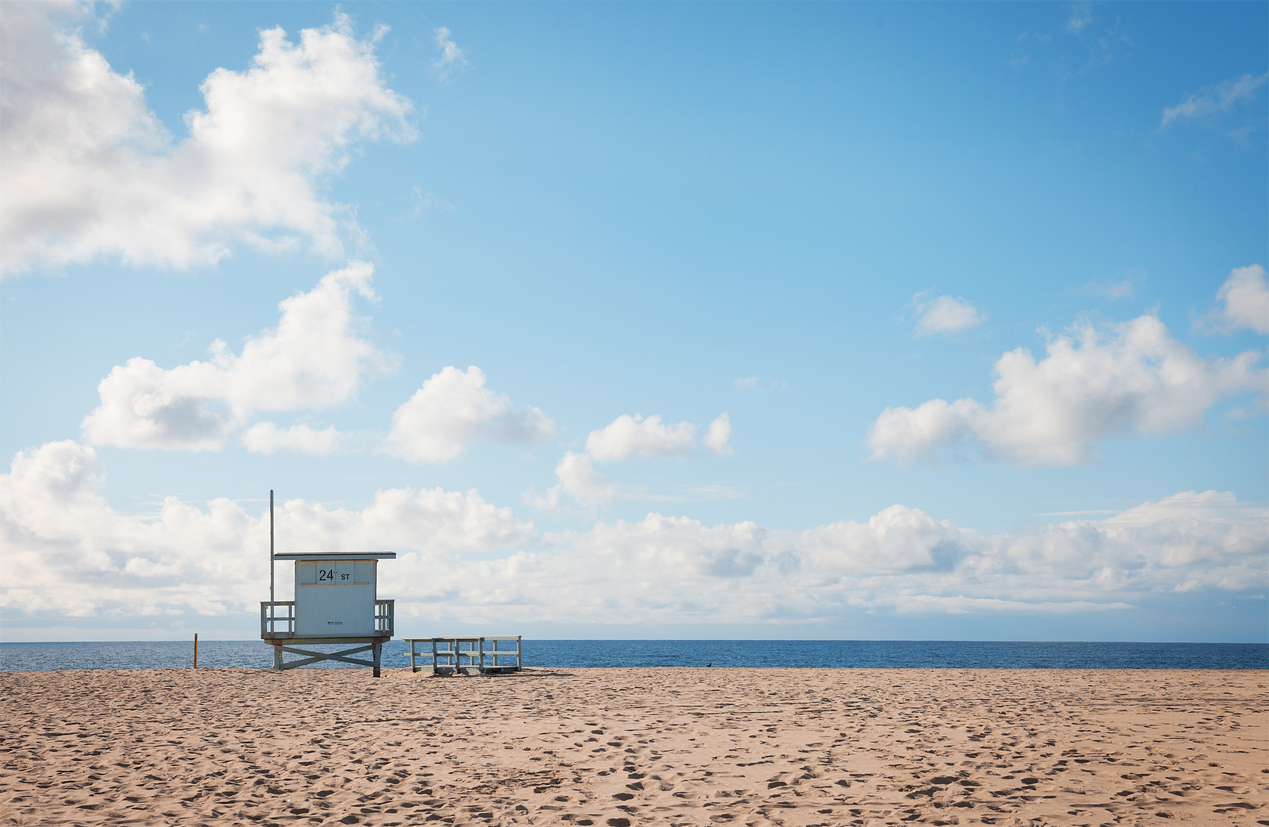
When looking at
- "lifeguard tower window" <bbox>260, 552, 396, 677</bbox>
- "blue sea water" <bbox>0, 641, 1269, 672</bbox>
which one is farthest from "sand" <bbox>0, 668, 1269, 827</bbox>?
"blue sea water" <bbox>0, 641, 1269, 672</bbox>

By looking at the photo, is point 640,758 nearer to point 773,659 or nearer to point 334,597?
point 334,597

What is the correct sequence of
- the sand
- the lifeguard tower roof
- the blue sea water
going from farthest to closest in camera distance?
the blue sea water → the lifeguard tower roof → the sand

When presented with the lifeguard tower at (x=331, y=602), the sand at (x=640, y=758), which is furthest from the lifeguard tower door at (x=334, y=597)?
the sand at (x=640, y=758)

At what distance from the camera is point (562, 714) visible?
1488 centimetres

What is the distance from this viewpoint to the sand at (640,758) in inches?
316

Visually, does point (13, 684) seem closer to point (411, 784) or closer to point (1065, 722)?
point (411, 784)

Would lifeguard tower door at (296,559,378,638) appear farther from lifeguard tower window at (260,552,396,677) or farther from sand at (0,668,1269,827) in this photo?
sand at (0,668,1269,827)

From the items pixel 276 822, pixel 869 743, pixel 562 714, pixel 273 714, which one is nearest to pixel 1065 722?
pixel 869 743

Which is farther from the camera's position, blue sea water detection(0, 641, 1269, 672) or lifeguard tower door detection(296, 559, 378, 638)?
blue sea water detection(0, 641, 1269, 672)

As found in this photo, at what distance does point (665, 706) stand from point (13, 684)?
62.0 feet

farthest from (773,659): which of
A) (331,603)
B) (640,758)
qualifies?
(640,758)

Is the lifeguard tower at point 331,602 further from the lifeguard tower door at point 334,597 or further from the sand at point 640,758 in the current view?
the sand at point 640,758

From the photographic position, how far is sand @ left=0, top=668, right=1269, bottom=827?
26.3ft

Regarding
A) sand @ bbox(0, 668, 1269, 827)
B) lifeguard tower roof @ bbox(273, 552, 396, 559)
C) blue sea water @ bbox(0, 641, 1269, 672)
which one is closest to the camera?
sand @ bbox(0, 668, 1269, 827)
